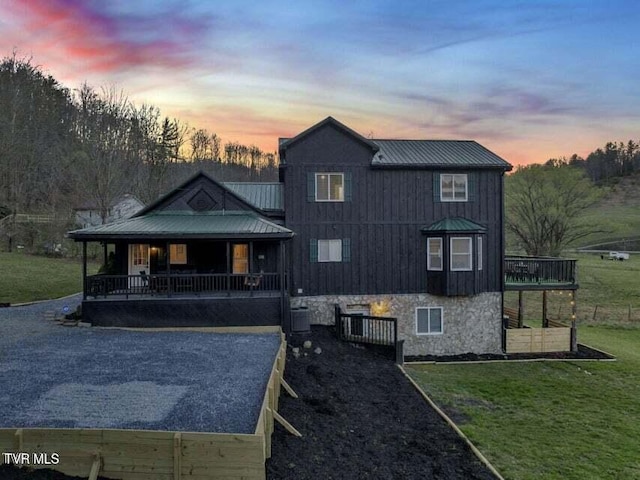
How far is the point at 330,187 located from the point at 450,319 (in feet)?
23.2

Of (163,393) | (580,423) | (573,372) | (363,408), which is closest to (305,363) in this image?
(363,408)

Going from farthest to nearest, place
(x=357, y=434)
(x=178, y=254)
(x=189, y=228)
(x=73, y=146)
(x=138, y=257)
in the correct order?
(x=73, y=146), (x=138, y=257), (x=178, y=254), (x=189, y=228), (x=357, y=434)

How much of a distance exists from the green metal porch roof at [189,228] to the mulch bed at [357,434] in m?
4.13

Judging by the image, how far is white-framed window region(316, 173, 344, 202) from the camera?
627 inches

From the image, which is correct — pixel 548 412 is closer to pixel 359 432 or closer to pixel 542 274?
pixel 359 432

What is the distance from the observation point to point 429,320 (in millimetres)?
16234

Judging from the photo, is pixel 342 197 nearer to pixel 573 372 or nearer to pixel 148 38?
pixel 573 372

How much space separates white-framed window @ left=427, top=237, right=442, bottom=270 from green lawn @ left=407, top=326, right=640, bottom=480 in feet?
12.5

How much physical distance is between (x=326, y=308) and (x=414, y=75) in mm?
14467

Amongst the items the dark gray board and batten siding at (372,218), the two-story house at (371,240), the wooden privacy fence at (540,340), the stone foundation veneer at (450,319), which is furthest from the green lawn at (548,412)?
the dark gray board and batten siding at (372,218)

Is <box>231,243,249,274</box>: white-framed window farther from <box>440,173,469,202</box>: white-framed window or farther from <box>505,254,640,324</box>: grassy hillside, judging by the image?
<box>505,254,640,324</box>: grassy hillside

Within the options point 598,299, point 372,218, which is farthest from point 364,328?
point 598,299
